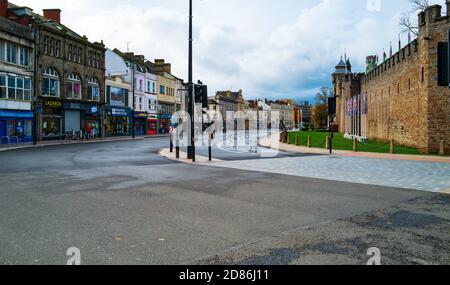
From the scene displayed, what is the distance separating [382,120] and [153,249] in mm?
34074

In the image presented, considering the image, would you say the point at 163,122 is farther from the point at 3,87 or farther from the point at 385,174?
the point at 385,174

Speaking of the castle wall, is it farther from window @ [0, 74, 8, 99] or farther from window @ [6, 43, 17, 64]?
window @ [6, 43, 17, 64]

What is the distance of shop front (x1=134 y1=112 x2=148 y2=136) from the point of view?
5519 centimetres

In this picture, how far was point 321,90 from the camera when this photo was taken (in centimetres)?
11131

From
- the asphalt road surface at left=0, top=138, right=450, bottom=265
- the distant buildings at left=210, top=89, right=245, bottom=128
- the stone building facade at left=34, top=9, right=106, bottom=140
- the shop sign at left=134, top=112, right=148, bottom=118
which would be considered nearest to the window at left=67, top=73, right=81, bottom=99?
the stone building facade at left=34, top=9, right=106, bottom=140

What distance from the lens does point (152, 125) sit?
60844 millimetres

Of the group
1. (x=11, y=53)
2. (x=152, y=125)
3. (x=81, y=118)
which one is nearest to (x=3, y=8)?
(x=11, y=53)

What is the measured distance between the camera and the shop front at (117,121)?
4775cm

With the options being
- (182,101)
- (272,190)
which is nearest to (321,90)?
(182,101)

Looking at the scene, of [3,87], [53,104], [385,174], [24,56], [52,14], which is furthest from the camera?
[52,14]

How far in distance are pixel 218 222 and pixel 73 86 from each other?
39.6 metres

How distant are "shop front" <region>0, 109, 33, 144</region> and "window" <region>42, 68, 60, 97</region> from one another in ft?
11.4

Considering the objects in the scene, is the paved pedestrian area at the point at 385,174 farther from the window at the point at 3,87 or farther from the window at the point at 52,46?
the window at the point at 52,46
